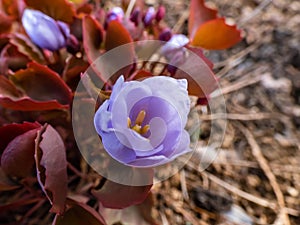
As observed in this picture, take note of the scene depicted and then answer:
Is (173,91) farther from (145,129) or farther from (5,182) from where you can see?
(5,182)

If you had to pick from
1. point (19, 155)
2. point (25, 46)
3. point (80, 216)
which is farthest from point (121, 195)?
Answer: point (25, 46)

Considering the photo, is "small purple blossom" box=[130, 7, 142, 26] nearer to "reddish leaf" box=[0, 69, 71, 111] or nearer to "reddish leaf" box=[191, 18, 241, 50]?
"reddish leaf" box=[191, 18, 241, 50]

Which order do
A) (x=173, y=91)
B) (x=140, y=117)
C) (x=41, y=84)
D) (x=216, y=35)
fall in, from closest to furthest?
(x=173, y=91)
(x=140, y=117)
(x=41, y=84)
(x=216, y=35)

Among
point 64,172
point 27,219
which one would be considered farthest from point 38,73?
point 27,219

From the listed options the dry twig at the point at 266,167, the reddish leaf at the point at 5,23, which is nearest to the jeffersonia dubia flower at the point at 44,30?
the reddish leaf at the point at 5,23

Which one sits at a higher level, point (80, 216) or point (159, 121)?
point (159, 121)

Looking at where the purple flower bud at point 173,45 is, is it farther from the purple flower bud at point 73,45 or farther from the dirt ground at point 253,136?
the dirt ground at point 253,136

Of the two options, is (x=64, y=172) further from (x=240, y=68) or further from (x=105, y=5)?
(x=105, y=5)
